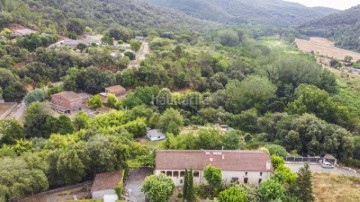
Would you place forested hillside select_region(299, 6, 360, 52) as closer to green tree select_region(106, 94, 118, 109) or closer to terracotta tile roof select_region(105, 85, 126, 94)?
terracotta tile roof select_region(105, 85, 126, 94)

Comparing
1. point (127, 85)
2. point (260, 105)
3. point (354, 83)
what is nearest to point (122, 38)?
point (127, 85)

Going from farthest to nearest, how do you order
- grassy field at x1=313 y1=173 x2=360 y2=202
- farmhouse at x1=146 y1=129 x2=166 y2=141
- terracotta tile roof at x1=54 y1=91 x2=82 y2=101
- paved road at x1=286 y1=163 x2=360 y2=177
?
1. terracotta tile roof at x1=54 y1=91 x2=82 y2=101
2. farmhouse at x1=146 y1=129 x2=166 y2=141
3. paved road at x1=286 y1=163 x2=360 y2=177
4. grassy field at x1=313 y1=173 x2=360 y2=202

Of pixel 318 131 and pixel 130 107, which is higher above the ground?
pixel 318 131

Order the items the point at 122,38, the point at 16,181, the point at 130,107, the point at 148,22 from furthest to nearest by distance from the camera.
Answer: the point at 148,22
the point at 122,38
the point at 130,107
the point at 16,181

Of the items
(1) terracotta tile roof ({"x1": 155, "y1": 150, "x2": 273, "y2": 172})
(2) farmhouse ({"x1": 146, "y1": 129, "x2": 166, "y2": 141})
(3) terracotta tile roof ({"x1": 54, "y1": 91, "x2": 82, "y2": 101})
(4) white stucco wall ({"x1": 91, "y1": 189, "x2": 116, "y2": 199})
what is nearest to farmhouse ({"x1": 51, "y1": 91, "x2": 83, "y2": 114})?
(3) terracotta tile roof ({"x1": 54, "y1": 91, "x2": 82, "y2": 101})

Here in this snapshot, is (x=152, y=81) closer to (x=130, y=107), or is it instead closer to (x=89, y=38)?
(x=130, y=107)

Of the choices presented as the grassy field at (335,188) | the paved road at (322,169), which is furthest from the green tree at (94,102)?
the grassy field at (335,188)

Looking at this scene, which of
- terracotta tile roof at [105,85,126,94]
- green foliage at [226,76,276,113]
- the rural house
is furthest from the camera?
terracotta tile roof at [105,85,126,94]
